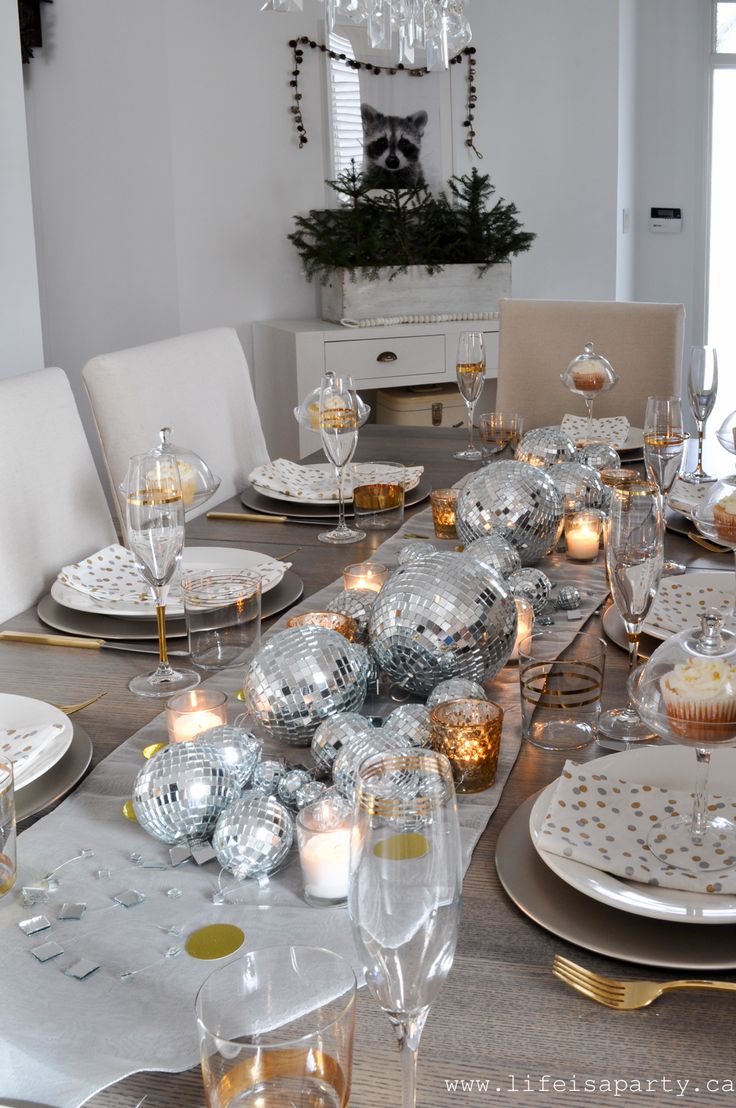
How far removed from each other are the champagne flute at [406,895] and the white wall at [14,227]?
8.73 feet

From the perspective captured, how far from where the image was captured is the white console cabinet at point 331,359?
3988 mm

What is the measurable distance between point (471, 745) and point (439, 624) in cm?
16

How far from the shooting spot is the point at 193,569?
1444 mm

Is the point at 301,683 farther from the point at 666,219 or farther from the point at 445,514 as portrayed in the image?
the point at 666,219

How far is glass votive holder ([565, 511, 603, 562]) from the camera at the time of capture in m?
1.47

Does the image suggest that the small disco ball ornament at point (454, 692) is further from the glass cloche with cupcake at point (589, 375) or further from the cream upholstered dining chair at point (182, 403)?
the glass cloche with cupcake at point (589, 375)

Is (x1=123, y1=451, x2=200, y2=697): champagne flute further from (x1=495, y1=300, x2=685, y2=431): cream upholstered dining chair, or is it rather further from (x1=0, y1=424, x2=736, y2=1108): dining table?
(x1=495, y1=300, x2=685, y2=431): cream upholstered dining chair

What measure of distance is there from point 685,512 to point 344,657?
0.81m

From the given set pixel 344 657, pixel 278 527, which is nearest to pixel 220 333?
pixel 278 527

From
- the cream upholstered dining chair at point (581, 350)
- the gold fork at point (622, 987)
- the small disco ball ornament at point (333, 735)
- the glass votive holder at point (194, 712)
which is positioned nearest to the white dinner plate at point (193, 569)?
the glass votive holder at point (194, 712)

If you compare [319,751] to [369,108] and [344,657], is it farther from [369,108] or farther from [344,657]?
[369,108]

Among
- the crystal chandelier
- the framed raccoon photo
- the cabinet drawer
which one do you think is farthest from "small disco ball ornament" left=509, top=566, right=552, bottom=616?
the framed raccoon photo

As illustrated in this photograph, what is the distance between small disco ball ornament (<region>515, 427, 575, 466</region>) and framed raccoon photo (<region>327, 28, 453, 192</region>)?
2675 mm

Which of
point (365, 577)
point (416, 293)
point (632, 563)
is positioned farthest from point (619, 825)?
point (416, 293)
